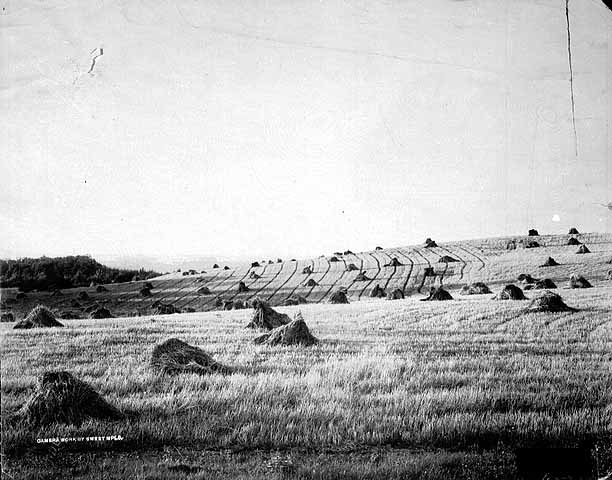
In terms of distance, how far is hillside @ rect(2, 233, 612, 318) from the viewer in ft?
19.2

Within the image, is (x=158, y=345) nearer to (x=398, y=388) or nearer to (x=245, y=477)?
(x=245, y=477)

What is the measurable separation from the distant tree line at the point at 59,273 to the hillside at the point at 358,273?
15 centimetres

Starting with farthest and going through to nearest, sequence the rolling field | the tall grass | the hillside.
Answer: the hillside → the tall grass → the rolling field

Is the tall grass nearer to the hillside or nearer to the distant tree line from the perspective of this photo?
the hillside

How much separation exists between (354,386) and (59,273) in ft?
11.5

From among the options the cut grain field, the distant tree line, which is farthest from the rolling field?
the distant tree line

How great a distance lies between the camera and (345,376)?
4723mm

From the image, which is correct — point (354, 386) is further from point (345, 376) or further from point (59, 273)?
point (59, 273)


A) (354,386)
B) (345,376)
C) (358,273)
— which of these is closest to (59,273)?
(345,376)

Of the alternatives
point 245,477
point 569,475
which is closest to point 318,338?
point 245,477

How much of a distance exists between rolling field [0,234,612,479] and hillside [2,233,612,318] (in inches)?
0.9

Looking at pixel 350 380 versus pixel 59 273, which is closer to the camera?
pixel 350 380

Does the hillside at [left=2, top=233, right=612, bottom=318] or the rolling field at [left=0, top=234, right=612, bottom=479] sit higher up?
the hillside at [left=2, top=233, right=612, bottom=318]

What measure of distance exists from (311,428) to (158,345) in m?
1.88
